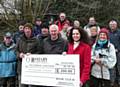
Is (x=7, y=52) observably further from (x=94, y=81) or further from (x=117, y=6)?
(x=117, y=6)

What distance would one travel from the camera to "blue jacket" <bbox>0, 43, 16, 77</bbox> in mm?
8852

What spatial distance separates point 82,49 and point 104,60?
122 centimetres

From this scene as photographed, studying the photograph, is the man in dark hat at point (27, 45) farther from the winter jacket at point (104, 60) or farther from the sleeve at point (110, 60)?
the sleeve at point (110, 60)

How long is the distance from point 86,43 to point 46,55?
1.03 m

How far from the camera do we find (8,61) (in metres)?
8.88

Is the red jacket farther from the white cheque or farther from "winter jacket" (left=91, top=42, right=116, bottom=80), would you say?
"winter jacket" (left=91, top=42, right=116, bottom=80)

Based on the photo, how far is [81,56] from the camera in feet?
22.5

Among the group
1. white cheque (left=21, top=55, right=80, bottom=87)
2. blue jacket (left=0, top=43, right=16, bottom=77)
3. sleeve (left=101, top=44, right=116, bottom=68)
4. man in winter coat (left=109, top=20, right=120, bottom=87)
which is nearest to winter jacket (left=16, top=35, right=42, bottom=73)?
white cheque (left=21, top=55, right=80, bottom=87)

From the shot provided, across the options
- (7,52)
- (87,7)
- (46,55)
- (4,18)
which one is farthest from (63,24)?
(4,18)

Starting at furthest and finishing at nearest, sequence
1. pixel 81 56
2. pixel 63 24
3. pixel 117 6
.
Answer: pixel 117 6, pixel 63 24, pixel 81 56

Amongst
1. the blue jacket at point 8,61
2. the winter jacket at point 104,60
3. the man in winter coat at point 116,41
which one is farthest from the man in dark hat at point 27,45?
the man in winter coat at point 116,41

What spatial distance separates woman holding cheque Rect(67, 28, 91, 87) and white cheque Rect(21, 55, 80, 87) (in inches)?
4.2

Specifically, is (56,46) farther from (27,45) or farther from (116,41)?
(116,41)

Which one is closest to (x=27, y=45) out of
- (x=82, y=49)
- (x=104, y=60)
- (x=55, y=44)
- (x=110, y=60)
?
(x=55, y=44)
